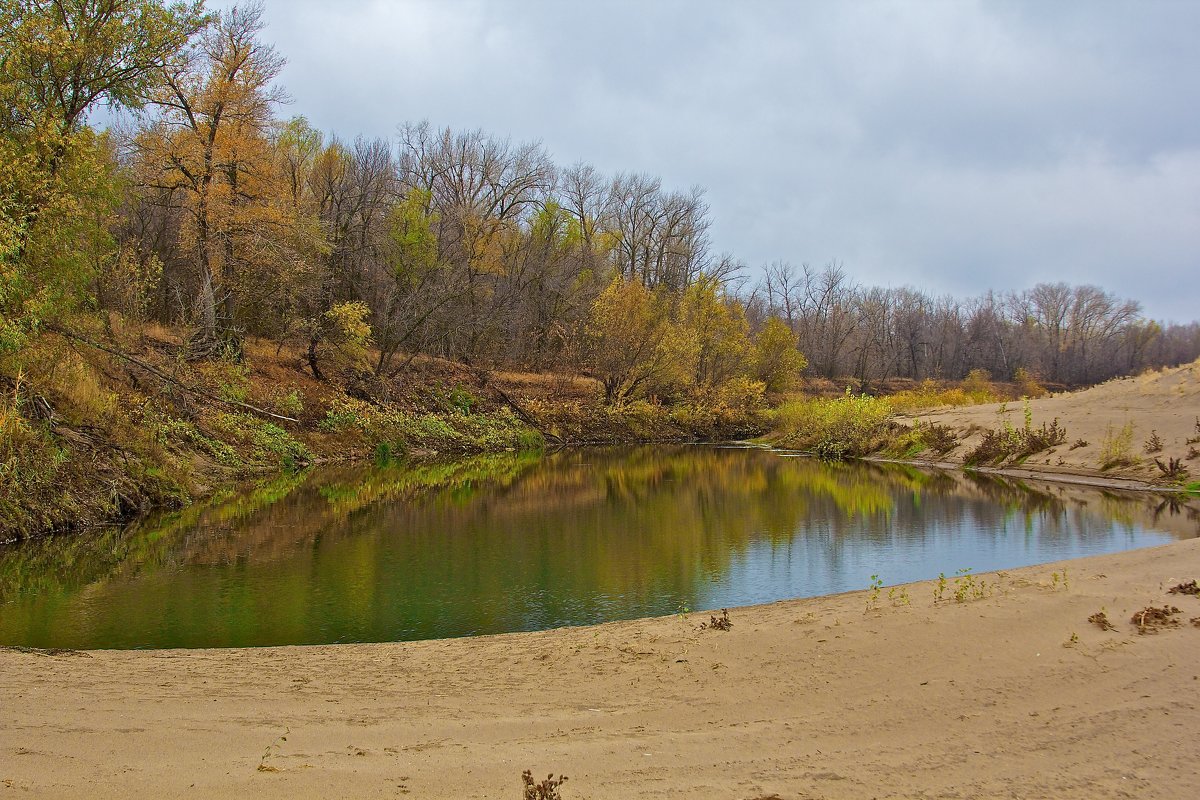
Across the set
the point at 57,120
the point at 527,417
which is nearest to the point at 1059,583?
the point at 57,120

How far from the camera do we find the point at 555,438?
42.2 m

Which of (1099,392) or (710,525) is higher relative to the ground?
(1099,392)

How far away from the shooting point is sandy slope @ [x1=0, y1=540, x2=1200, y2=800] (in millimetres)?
4012

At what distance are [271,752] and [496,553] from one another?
30.1 feet

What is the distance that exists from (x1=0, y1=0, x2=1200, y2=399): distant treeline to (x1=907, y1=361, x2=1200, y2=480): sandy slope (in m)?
18.8

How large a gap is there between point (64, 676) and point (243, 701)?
6.36 feet

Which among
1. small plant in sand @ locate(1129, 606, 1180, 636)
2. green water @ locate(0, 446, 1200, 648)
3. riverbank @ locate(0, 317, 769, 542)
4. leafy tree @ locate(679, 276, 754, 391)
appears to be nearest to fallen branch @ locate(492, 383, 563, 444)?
riverbank @ locate(0, 317, 769, 542)

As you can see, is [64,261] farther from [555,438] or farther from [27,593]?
[555,438]

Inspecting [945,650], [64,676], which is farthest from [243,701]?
[945,650]

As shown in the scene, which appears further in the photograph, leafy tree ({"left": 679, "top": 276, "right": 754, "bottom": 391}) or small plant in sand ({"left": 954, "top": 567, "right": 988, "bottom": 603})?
leafy tree ({"left": 679, "top": 276, "right": 754, "bottom": 391})

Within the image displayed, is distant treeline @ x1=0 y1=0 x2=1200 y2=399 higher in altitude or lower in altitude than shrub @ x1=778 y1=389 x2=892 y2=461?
higher

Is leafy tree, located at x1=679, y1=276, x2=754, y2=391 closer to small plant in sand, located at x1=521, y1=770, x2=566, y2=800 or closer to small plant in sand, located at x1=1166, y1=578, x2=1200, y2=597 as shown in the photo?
small plant in sand, located at x1=1166, y1=578, x2=1200, y2=597

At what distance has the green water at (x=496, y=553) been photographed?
9.47 metres

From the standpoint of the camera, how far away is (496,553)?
13.6 m
